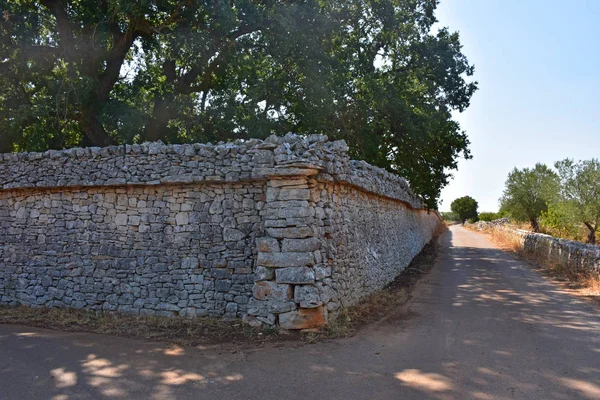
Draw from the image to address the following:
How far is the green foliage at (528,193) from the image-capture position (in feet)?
109

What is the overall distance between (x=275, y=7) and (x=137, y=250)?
9568 mm

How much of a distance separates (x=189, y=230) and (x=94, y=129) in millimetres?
8307

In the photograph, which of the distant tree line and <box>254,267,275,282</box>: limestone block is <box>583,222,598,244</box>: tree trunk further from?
<box>254,267,275,282</box>: limestone block

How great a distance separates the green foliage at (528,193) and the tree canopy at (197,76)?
1910 centimetres

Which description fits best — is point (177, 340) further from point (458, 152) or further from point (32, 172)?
point (458, 152)

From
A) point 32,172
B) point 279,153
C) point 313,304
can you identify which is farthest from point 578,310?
point 32,172

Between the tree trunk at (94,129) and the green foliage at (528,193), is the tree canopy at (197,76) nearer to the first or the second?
the tree trunk at (94,129)

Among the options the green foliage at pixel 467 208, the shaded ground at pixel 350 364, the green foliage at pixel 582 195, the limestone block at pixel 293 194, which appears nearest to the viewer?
the shaded ground at pixel 350 364

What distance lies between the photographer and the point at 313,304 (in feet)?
23.9

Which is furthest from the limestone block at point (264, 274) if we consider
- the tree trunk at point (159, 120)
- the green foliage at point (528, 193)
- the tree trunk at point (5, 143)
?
the green foliage at point (528, 193)

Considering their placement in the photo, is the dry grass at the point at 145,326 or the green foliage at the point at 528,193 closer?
the dry grass at the point at 145,326


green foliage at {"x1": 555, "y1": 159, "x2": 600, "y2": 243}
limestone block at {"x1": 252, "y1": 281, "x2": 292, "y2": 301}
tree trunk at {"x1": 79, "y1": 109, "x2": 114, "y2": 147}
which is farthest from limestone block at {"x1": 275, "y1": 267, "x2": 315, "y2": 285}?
green foliage at {"x1": 555, "y1": 159, "x2": 600, "y2": 243}

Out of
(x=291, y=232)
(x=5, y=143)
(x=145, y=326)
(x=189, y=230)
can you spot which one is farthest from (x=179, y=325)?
(x=5, y=143)

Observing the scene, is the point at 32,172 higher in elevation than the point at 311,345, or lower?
higher
